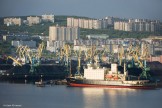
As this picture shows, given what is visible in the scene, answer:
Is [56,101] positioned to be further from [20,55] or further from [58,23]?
[58,23]

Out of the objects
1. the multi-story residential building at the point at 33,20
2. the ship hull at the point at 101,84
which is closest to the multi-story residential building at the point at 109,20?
the multi-story residential building at the point at 33,20

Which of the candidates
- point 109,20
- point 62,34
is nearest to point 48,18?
point 109,20

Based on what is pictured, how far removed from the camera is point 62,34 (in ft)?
151

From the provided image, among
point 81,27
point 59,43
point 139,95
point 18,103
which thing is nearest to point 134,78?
point 139,95

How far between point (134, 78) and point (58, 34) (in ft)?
70.3

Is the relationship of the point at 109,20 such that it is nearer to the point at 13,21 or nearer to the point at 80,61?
the point at 13,21

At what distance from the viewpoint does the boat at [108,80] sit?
945 inches

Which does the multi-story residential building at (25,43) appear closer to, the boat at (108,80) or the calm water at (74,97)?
the boat at (108,80)

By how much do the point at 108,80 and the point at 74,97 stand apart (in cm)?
513

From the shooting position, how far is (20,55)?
110 feet

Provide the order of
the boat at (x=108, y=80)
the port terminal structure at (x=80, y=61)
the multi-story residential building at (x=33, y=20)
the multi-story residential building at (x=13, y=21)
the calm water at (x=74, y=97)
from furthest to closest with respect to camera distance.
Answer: the multi-story residential building at (x=33, y=20) < the multi-story residential building at (x=13, y=21) < the port terminal structure at (x=80, y=61) < the boat at (x=108, y=80) < the calm water at (x=74, y=97)


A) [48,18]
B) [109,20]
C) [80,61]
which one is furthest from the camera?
[48,18]

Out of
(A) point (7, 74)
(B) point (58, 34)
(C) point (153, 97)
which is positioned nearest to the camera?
(C) point (153, 97)

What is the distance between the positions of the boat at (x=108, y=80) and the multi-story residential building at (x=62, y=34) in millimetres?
20383
